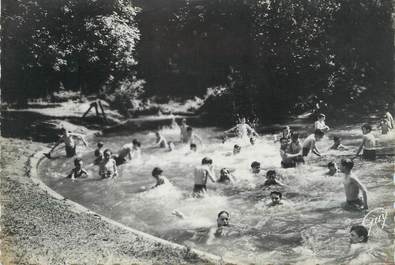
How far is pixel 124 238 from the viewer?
33.8ft

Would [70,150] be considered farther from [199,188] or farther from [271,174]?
[271,174]

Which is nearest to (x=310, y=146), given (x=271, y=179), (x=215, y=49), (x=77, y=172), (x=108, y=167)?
(x=271, y=179)

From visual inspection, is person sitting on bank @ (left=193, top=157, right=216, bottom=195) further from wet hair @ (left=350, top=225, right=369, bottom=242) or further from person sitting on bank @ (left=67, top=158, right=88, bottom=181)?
wet hair @ (left=350, top=225, right=369, bottom=242)

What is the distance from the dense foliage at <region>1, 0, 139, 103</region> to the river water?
8.26ft

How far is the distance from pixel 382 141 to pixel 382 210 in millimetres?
4027

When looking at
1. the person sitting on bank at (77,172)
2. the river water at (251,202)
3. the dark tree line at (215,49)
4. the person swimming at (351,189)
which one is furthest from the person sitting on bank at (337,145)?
the person sitting on bank at (77,172)

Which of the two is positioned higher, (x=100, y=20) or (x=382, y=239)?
(x=100, y=20)

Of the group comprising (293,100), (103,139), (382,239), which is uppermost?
(293,100)

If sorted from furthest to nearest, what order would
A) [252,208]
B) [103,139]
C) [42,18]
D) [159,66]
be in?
[103,139]
[159,66]
[42,18]
[252,208]

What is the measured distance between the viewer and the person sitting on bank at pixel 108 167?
1488cm

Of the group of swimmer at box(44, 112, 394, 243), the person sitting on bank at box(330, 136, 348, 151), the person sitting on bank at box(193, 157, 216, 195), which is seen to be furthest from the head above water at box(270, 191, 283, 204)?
the person sitting on bank at box(330, 136, 348, 151)

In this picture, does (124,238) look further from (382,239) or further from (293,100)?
(293,100)

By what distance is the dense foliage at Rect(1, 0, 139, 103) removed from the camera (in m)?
13.7

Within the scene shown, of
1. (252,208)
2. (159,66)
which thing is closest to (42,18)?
(159,66)
